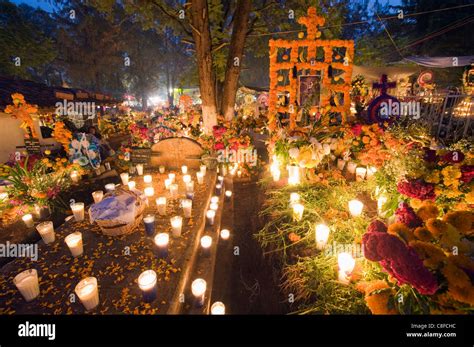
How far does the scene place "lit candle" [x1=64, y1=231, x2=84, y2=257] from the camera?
350cm

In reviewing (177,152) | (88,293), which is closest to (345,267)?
(88,293)

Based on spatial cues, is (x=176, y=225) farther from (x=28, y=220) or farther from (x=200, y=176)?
(x=28, y=220)

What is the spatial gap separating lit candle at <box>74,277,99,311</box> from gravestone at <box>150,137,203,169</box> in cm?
568

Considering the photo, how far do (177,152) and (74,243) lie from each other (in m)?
4.92

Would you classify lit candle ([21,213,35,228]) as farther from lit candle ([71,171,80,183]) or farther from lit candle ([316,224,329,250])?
lit candle ([316,224,329,250])

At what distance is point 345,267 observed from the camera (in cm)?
327

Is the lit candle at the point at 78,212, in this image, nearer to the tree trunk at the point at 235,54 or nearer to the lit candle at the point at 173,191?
the lit candle at the point at 173,191

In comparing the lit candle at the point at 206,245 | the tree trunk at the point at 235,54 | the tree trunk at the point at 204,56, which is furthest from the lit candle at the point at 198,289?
the tree trunk at the point at 235,54

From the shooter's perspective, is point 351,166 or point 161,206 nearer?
point 161,206

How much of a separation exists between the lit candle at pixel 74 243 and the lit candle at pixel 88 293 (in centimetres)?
116

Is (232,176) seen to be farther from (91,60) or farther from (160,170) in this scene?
(91,60)

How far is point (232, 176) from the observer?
848 centimetres

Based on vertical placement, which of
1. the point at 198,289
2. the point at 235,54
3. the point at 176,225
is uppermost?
the point at 235,54

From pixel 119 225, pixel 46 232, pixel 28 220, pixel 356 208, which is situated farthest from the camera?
pixel 28 220
